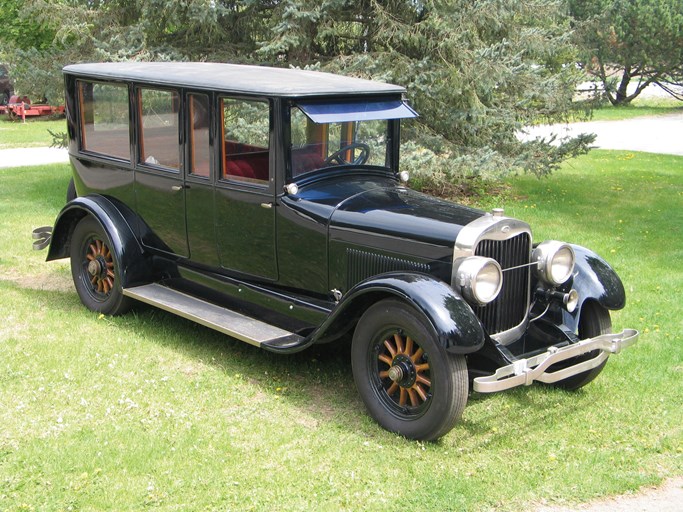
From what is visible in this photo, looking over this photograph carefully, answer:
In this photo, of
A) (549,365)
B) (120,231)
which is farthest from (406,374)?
(120,231)

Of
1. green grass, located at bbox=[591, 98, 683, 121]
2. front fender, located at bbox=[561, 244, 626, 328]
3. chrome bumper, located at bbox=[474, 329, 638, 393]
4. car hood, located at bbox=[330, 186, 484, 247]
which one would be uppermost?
car hood, located at bbox=[330, 186, 484, 247]

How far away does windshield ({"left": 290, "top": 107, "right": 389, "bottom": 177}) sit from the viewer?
535 cm

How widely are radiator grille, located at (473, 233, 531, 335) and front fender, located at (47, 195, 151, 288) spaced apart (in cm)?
289

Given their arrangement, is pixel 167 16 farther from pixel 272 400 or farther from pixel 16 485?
pixel 16 485

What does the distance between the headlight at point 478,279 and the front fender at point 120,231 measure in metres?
2.85

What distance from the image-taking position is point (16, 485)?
4.01m

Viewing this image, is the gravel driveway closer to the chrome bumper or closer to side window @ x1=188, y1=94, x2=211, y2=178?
side window @ x1=188, y1=94, x2=211, y2=178

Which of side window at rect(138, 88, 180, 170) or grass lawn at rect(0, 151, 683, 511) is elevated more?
side window at rect(138, 88, 180, 170)

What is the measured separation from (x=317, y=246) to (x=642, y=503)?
2477 millimetres

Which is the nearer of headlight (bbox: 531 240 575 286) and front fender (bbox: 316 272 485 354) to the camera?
front fender (bbox: 316 272 485 354)

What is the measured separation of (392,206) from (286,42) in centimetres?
574

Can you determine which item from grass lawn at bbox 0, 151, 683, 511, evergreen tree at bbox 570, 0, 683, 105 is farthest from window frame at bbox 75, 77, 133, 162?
evergreen tree at bbox 570, 0, 683, 105

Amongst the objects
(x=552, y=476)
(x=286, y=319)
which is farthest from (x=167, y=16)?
(x=552, y=476)

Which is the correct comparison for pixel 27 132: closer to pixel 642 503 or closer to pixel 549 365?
pixel 549 365
